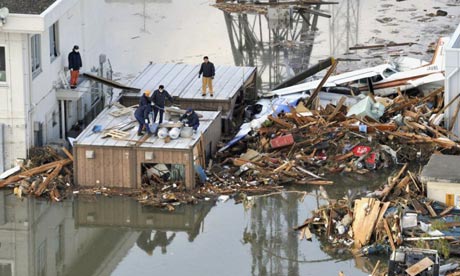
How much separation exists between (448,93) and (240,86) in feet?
23.2

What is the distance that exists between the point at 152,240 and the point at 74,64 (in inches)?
331

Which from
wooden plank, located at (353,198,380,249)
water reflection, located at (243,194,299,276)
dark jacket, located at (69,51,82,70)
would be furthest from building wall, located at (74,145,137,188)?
wooden plank, located at (353,198,380,249)

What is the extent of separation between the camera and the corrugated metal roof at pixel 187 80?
40.7 meters

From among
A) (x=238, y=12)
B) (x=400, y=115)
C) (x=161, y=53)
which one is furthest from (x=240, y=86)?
(x=238, y=12)

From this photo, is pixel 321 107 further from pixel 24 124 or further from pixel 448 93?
pixel 24 124

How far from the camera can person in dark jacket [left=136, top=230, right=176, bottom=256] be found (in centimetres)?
3253

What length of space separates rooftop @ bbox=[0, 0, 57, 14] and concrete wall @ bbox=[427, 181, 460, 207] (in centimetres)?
1264

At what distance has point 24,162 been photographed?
120ft

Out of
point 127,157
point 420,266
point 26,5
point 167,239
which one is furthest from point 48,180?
point 420,266

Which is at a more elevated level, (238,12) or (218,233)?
(238,12)

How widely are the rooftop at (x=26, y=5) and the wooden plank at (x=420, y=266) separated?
1466 cm

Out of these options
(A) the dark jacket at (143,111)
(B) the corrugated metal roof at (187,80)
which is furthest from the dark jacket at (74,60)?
(A) the dark jacket at (143,111)

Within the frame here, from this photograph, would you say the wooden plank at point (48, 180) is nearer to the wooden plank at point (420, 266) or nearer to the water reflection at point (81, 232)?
the water reflection at point (81, 232)

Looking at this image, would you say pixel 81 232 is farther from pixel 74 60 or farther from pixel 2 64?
pixel 74 60
